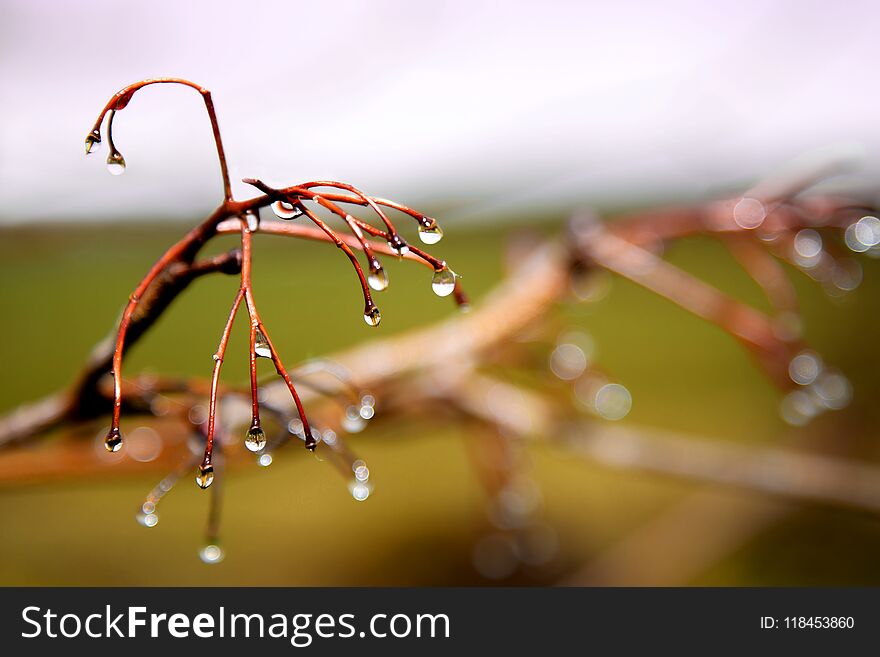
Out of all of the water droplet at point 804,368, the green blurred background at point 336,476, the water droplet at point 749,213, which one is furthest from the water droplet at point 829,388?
the green blurred background at point 336,476

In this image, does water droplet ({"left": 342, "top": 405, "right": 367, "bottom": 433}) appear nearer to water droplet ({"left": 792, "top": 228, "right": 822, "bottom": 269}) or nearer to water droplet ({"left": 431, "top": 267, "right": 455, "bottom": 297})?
water droplet ({"left": 431, "top": 267, "right": 455, "bottom": 297})

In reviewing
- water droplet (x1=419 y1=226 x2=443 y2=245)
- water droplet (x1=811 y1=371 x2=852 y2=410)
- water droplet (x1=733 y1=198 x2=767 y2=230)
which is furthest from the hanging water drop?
water droplet (x1=811 y1=371 x2=852 y2=410)

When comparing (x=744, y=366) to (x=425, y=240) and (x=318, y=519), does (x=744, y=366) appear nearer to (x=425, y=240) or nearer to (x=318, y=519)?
(x=318, y=519)

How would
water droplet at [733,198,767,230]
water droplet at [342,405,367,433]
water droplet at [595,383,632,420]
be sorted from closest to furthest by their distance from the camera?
water droplet at [342,405,367,433] < water droplet at [733,198,767,230] < water droplet at [595,383,632,420]

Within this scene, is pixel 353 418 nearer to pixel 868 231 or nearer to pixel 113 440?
pixel 113 440

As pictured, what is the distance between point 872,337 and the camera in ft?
7.03

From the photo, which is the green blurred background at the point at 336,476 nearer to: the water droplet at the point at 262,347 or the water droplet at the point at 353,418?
the water droplet at the point at 353,418

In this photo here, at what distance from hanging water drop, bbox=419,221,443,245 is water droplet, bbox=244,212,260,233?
2.6 inches

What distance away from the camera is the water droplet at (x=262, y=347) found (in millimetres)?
268

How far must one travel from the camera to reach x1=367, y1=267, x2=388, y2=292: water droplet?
0.88 feet

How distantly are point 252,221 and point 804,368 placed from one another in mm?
467

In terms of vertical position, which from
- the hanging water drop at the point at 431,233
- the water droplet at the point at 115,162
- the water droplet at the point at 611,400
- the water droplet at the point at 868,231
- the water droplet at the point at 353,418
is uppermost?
the water droplet at the point at 868,231

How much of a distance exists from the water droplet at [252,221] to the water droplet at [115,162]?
0.22 ft

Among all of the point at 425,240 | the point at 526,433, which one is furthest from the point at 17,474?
the point at 526,433
